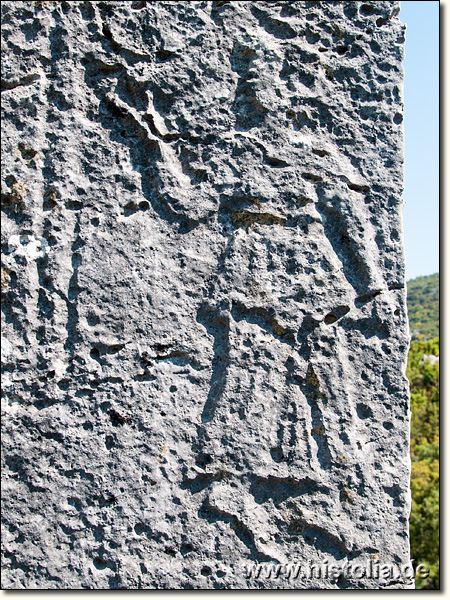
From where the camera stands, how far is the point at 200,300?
1356 millimetres

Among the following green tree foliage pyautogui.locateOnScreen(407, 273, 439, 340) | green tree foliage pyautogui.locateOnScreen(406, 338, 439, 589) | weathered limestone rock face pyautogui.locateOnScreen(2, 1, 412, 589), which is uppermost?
green tree foliage pyautogui.locateOnScreen(407, 273, 439, 340)

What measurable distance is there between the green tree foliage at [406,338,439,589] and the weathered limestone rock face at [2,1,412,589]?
4841 mm

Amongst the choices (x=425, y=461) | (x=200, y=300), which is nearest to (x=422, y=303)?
(x=425, y=461)

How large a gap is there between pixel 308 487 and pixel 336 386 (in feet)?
0.89

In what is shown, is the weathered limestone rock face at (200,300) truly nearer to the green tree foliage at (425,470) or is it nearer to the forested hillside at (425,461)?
the forested hillside at (425,461)

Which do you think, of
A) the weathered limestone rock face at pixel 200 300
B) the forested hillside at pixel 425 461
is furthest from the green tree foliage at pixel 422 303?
the weathered limestone rock face at pixel 200 300

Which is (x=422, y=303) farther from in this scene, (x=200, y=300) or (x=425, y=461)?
(x=200, y=300)

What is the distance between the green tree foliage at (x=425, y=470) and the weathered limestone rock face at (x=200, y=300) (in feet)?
15.9

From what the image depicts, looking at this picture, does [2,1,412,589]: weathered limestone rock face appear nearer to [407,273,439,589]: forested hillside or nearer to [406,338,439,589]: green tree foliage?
[407,273,439,589]: forested hillside

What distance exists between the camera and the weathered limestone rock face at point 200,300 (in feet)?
4.21

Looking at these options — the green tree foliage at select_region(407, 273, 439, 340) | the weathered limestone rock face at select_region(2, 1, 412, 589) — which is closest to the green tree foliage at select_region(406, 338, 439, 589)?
the weathered limestone rock face at select_region(2, 1, 412, 589)

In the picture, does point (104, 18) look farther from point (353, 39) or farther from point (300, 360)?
point (300, 360)

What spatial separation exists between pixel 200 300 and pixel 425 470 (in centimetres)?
626

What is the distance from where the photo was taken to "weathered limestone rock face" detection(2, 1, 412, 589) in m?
1.28
